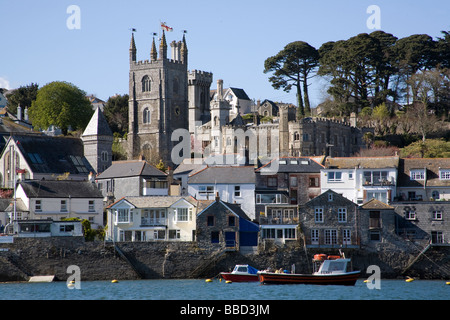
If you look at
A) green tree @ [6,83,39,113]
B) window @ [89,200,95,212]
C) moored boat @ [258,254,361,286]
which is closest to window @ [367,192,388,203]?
moored boat @ [258,254,361,286]

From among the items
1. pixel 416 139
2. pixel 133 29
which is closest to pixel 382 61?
pixel 416 139

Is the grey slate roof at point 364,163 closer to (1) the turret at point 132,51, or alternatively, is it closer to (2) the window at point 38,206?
(2) the window at point 38,206

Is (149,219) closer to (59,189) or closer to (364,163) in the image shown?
(59,189)

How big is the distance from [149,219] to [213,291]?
17325 mm

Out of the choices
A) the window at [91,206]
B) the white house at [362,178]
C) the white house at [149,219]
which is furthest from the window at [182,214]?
the white house at [362,178]

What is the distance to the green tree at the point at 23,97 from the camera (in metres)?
138

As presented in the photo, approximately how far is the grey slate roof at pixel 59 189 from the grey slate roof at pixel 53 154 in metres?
16.4

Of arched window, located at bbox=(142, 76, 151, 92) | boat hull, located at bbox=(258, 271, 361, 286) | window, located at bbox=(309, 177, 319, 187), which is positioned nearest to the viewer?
boat hull, located at bbox=(258, 271, 361, 286)

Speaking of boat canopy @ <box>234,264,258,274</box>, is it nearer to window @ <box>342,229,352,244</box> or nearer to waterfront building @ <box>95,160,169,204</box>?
window @ <box>342,229,352,244</box>

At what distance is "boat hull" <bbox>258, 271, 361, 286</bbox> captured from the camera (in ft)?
210

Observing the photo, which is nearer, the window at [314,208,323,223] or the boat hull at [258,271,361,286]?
the boat hull at [258,271,361,286]

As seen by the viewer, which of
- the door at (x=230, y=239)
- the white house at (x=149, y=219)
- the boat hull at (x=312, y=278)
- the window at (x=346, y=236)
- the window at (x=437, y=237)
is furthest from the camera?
the white house at (x=149, y=219)

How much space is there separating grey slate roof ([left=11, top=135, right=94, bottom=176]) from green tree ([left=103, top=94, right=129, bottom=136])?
88.2ft
